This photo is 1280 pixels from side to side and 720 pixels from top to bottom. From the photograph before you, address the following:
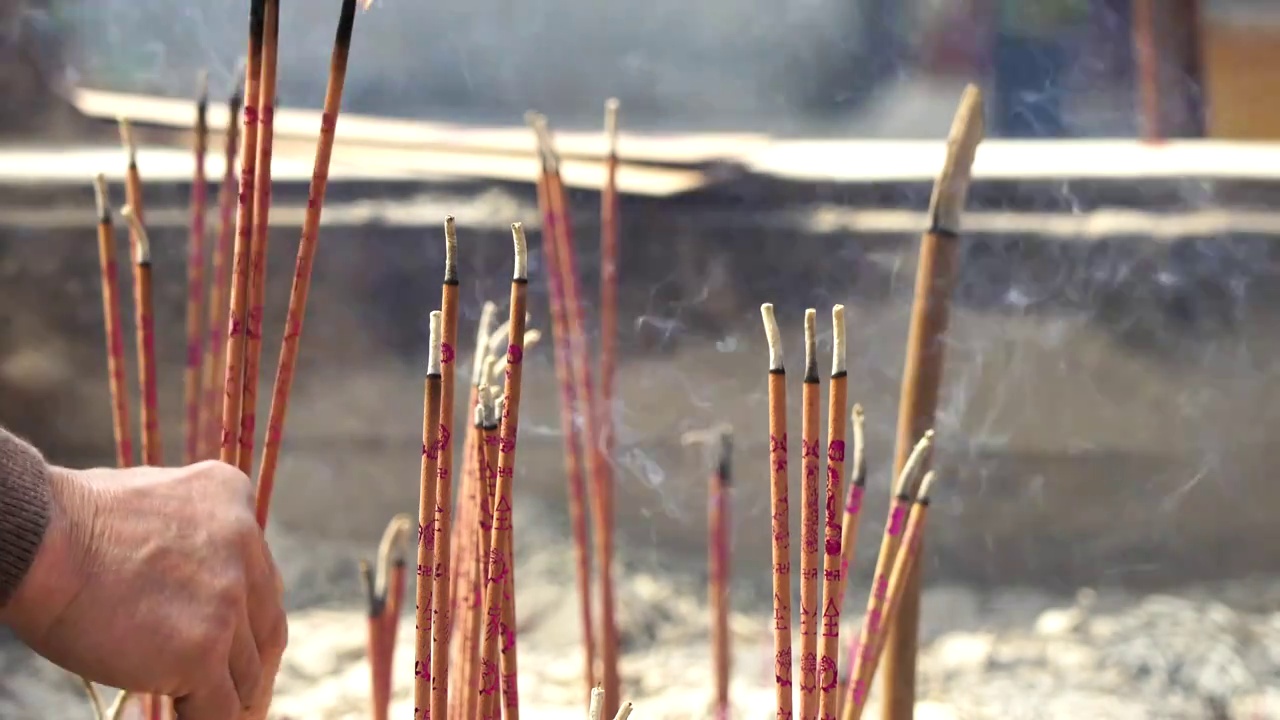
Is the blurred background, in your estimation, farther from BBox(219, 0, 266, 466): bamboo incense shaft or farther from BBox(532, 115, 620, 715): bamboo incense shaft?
BBox(219, 0, 266, 466): bamboo incense shaft

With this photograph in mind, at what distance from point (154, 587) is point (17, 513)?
0.05 m

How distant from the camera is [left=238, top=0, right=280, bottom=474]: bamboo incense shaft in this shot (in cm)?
48

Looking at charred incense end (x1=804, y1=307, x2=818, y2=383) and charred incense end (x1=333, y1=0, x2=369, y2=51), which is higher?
charred incense end (x1=333, y1=0, x2=369, y2=51)

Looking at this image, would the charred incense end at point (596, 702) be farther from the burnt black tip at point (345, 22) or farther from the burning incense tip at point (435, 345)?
the burnt black tip at point (345, 22)

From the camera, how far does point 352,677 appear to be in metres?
1.31

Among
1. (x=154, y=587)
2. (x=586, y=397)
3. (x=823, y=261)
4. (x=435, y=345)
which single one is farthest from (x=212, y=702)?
(x=823, y=261)

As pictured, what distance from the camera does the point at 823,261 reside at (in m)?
1.38

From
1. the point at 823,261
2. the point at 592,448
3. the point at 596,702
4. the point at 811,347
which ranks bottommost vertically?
the point at 596,702

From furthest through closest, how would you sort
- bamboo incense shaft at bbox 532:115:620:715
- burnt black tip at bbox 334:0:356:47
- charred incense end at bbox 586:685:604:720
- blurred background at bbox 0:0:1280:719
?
blurred background at bbox 0:0:1280:719 < bamboo incense shaft at bbox 532:115:620:715 < burnt black tip at bbox 334:0:356:47 < charred incense end at bbox 586:685:604:720

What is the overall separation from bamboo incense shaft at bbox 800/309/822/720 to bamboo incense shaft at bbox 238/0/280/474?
24cm

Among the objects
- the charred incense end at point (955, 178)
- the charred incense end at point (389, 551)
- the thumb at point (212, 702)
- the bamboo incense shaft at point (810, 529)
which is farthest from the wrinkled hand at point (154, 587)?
the charred incense end at point (955, 178)

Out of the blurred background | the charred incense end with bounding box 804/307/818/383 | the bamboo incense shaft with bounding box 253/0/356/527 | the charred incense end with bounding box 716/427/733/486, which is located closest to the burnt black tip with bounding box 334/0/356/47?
the bamboo incense shaft with bounding box 253/0/356/527

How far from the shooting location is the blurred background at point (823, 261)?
1348mm

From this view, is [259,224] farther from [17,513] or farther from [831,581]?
[831,581]
